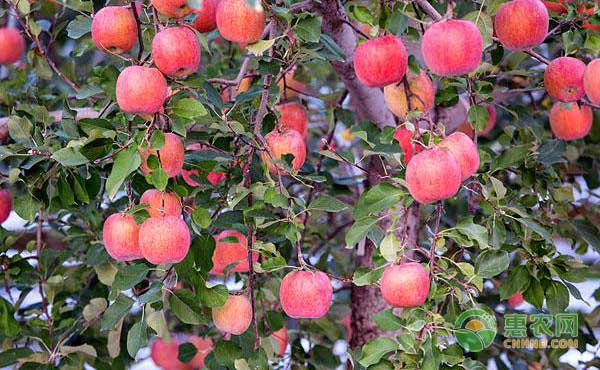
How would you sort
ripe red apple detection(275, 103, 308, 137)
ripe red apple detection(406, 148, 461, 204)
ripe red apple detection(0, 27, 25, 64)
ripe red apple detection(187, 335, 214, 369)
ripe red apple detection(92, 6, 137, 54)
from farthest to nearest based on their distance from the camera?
1. ripe red apple detection(0, 27, 25, 64)
2. ripe red apple detection(187, 335, 214, 369)
3. ripe red apple detection(275, 103, 308, 137)
4. ripe red apple detection(92, 6, 137, 54)
5. ripe red apple detection(406, 148, 461, 204)

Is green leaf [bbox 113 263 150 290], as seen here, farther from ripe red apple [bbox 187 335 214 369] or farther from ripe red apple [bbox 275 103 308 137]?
ripe red apple [bbox 187 335 214 369]

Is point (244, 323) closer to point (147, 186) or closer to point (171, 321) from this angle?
point (147, 186)

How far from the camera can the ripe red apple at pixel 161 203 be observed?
1.02 m

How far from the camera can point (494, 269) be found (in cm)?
106

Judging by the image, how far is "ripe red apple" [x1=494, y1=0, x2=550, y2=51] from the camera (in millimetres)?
1030

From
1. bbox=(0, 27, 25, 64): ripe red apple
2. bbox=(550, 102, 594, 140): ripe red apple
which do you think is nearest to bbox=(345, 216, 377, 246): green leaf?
bbox=(550, 102, 594, 140): ripe red apple

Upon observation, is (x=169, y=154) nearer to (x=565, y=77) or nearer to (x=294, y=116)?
(x=294, y=116)

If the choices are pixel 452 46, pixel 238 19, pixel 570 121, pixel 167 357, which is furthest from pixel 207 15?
pixel 167 357

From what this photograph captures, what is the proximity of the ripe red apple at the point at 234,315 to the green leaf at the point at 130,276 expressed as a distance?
0.12 m

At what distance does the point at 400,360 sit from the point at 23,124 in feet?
2.07

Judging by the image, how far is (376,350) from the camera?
98 cm

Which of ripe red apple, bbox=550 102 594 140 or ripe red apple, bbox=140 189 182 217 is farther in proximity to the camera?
ripe red apple, bbox=550 102 594 140

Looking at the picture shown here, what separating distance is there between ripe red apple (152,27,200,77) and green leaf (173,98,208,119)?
0.14 feet

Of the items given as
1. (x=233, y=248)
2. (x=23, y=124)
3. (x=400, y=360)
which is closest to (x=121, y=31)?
(x=23, y=124)
